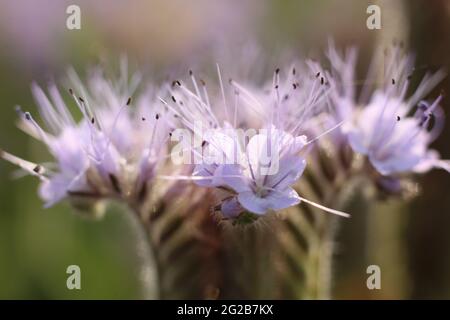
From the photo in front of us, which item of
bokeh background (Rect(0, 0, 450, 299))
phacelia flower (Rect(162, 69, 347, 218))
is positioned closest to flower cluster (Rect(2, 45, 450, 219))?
phacelia flower (Rect(162, 69, 347, 218))

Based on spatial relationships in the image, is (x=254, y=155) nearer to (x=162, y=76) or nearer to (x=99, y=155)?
(x=99, y=155)

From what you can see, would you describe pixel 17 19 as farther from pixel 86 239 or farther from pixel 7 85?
pixel 86 239

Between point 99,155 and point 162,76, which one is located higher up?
point 162,76

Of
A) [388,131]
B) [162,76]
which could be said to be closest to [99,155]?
[162,76]

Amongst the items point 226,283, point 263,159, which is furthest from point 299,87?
point 226,283

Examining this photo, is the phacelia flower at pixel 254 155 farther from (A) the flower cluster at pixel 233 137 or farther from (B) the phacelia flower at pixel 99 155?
(B) the phacelia flower at pixel 99 155

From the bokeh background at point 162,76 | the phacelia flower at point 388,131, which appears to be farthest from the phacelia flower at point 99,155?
the phacelia flower at point 388,131
